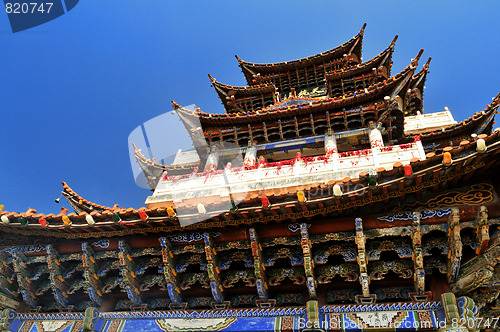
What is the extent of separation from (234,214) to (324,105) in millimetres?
7949

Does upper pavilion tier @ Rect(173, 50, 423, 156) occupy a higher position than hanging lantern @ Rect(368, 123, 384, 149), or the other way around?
upper pavilion tier @ Rect(173, 50, 423, 156)

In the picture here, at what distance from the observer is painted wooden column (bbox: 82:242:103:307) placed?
8.15 metres

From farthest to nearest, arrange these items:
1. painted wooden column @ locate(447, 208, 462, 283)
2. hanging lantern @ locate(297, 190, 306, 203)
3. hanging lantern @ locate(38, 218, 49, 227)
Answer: hanging lantern @ locate(38, 218, 49, 227) → hanging lantern @ locate(297, 190, 306, 203) → painted wooden column @ locate(447, 208, 462, 283)

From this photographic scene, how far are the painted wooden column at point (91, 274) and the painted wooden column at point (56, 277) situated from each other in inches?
28.3

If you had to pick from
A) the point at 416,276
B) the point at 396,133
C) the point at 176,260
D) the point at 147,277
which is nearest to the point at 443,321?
the point at 416,276

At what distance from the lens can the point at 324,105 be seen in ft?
45.3

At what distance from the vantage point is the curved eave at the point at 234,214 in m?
6.32

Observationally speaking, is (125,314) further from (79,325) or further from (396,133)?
(396,133)

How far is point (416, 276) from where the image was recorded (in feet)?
22.3

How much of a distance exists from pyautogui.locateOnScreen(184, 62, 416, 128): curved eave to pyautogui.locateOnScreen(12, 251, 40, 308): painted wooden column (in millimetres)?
7197

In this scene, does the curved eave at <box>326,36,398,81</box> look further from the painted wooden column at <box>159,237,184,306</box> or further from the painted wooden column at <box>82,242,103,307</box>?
the painted wooden column at <box>82,242,103,307</box>

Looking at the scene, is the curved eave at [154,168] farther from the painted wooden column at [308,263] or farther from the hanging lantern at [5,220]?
the painted wooden column at [308,263]

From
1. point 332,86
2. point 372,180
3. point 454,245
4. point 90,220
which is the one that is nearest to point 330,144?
point 372,180

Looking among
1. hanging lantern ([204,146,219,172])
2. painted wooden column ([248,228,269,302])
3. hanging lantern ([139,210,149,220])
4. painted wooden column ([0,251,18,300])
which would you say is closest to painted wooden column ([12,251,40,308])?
painted wooden column ([0,251,18,300])
